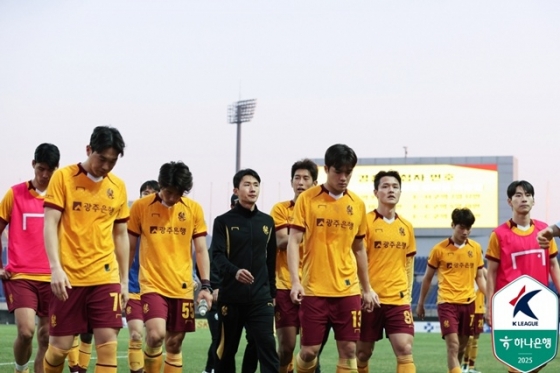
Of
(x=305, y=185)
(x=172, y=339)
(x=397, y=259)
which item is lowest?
(x=172, y=339)

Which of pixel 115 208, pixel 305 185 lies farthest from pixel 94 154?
pixel 305 185

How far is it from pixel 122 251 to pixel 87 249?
0.58 meters

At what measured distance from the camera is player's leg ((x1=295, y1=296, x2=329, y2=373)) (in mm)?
9539

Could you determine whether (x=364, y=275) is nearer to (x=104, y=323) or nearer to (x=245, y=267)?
(x=245, y=267)

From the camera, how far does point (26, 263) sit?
34.2 feet

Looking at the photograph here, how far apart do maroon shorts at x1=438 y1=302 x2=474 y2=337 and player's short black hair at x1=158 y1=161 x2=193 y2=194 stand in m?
5.60

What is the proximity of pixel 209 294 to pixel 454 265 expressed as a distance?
18.7 feet

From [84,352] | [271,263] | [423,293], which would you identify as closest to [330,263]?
[271,263]

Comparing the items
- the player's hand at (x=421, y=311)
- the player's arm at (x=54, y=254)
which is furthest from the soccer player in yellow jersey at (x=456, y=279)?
the player's arm at (x=54, y=254)

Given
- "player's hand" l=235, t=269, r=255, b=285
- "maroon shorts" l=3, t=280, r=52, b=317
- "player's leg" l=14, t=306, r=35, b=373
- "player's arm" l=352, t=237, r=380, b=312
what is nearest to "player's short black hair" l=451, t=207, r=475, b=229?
"player's arm" l=352, t=237, r=380, b=312

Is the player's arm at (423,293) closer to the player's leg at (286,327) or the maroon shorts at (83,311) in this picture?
the player's leg at (286,327)

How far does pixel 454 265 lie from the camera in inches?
566

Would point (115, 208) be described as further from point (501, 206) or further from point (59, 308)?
point (501, 206)

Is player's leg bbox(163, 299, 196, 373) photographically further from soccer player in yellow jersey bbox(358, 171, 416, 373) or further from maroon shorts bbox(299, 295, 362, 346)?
soccer player in yellow jersey bbox(358, 171, 416, 373)
